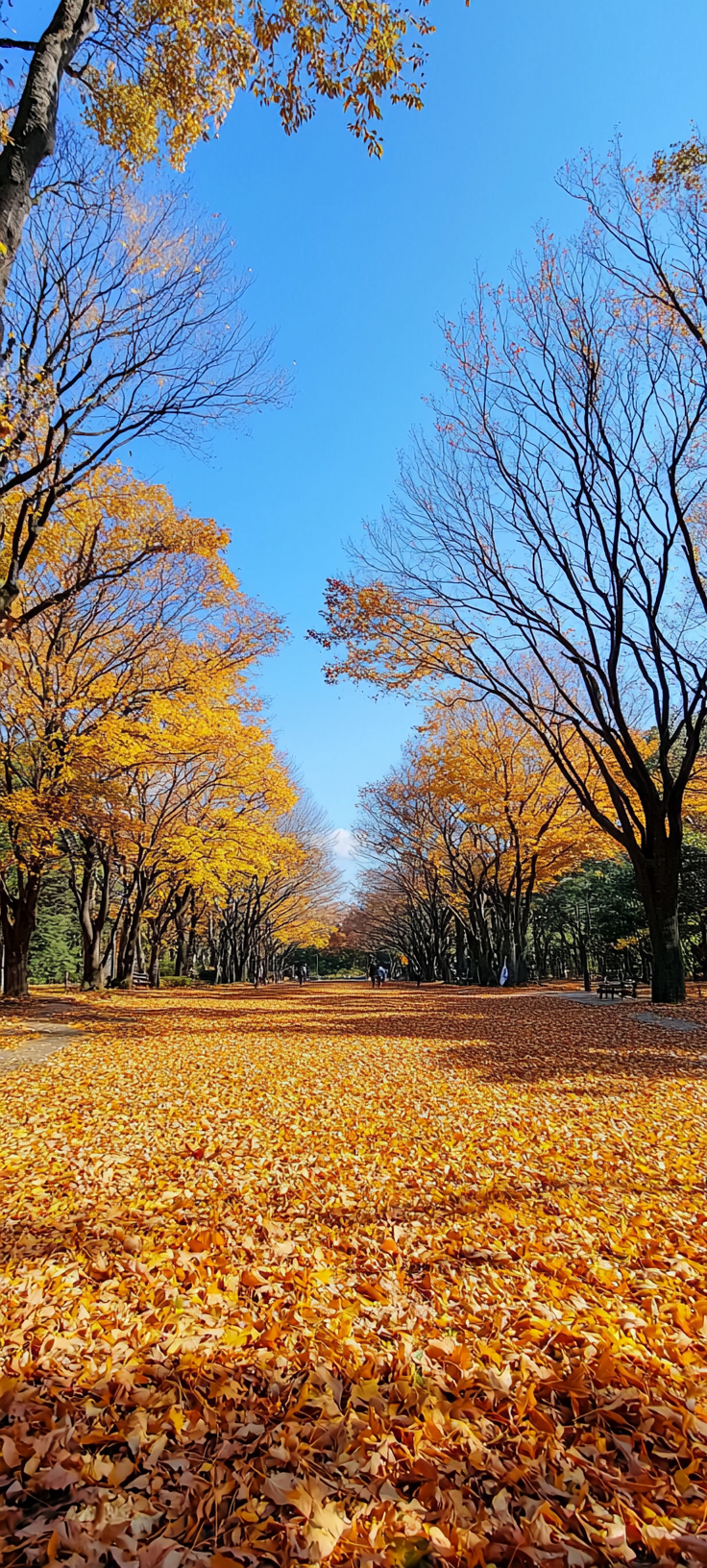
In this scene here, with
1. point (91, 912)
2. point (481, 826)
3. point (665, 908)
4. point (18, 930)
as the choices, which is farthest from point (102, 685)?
point (481, 826)

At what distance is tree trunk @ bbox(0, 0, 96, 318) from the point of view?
4.25 metres

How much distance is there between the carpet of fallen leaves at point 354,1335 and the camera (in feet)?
5.14

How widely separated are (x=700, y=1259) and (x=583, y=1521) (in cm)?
158

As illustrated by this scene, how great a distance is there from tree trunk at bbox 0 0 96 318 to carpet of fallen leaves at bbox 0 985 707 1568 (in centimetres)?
564

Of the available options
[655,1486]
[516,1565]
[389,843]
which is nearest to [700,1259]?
[655,1486]

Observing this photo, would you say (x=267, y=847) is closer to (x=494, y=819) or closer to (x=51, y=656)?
(x=494, y=819)

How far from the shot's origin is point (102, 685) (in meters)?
12.3

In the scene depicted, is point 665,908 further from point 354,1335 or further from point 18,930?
point 18,930

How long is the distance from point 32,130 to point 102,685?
8.72m

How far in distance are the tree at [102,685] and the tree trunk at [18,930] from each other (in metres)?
0.02

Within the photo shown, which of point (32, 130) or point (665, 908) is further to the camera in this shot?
point (665, 908)

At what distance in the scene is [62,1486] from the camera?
5.42 ft

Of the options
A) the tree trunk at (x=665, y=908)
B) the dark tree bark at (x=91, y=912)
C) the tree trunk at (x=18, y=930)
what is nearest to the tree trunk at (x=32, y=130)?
the tree trunk at (x=18, y=930)

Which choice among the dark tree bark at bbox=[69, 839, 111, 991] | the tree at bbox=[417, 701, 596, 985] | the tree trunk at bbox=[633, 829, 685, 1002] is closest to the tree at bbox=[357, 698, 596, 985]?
the tree at bbox=[417, 701, 596, 985]
